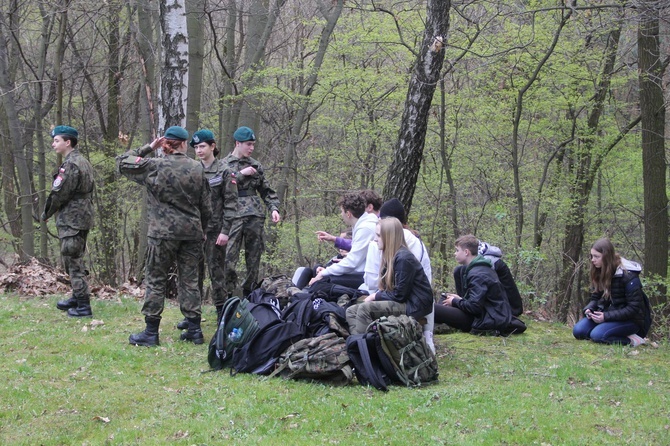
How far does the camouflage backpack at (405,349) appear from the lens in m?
4.95

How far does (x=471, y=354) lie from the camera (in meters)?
6.23

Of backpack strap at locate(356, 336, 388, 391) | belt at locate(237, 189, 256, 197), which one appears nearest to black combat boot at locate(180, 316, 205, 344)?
belt at locate(237, 189, 256, 197)

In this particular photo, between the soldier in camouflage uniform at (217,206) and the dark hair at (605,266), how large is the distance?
13.3 ft

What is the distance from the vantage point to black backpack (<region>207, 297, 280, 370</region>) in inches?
207

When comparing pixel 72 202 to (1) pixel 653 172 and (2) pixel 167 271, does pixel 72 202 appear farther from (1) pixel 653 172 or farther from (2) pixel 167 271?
(1) pixel 653 172

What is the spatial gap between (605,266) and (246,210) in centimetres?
400

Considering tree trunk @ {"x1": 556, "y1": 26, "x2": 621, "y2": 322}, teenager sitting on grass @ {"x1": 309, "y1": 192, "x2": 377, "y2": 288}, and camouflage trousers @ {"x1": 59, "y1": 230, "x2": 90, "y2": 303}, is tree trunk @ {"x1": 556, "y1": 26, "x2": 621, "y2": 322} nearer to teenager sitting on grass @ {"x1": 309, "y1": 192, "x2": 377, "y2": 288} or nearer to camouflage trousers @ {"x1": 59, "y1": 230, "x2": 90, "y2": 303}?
teenager sitting on grass @ {"x1": 309, "y1": 192, "x2": 377, "y2": 288}

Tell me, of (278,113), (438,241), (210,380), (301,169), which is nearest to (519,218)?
(438,241)

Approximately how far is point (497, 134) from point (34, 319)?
35.0 ft

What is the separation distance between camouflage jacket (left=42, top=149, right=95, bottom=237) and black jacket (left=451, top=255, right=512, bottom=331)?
14.6 feet

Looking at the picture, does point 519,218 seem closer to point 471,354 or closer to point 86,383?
point 471,354

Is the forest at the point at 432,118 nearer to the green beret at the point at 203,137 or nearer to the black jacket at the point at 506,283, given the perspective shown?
the black jacket at the point at 506,283

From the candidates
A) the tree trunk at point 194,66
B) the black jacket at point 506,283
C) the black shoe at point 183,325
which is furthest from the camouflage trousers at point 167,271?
the tree trunk at point 194,66

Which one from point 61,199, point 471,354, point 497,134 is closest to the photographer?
point 471,354
